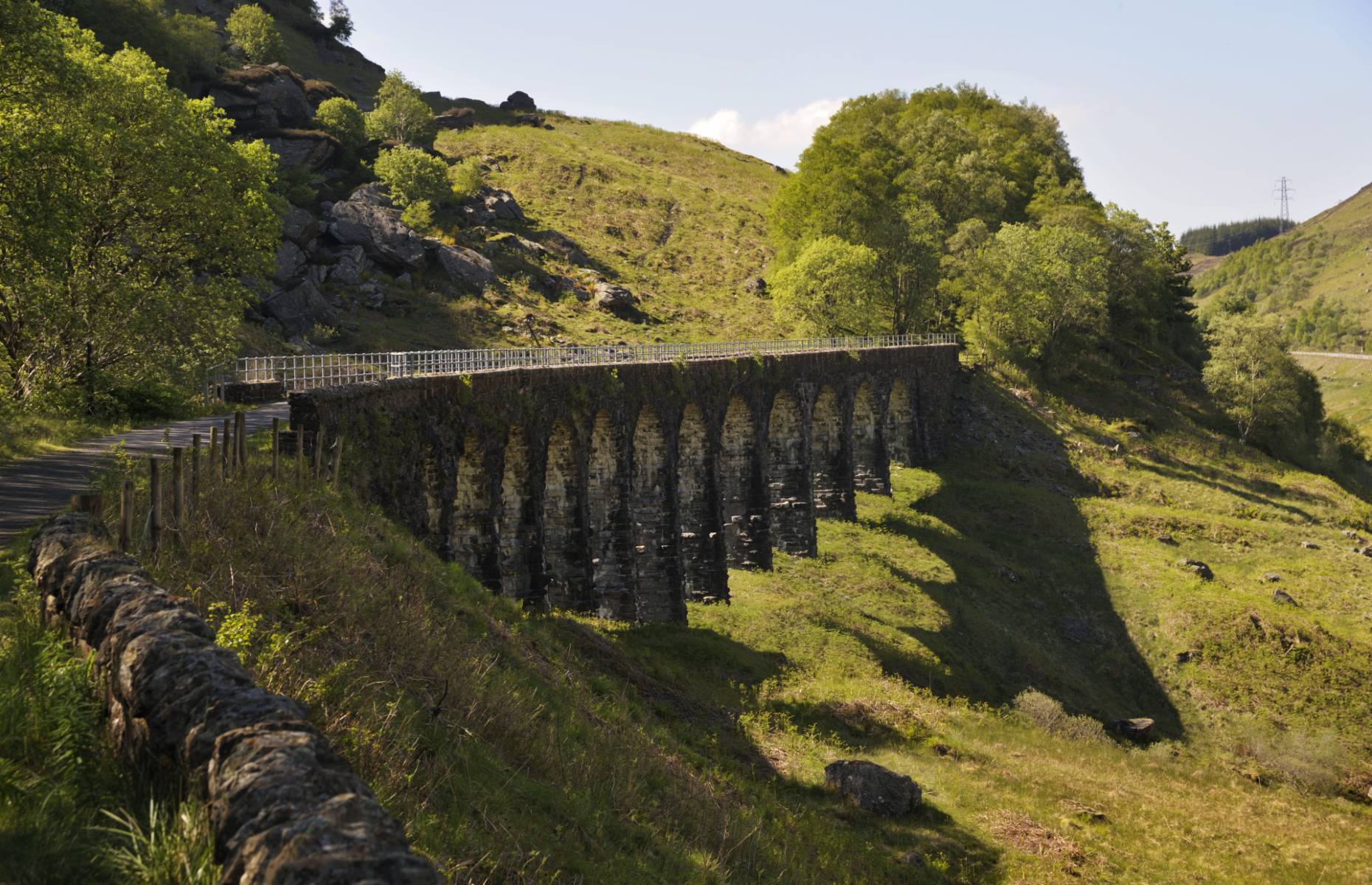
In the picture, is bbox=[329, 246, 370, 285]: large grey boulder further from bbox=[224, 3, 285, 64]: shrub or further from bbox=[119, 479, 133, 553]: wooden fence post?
bbox=[119, 479, 133, 553]: wooden fence post

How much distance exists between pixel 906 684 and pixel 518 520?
14.5 meters

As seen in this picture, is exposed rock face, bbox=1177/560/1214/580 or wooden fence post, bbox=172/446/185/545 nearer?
wooden fence post, bbox=172/446/185/545

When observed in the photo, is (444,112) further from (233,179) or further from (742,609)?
(742,609)

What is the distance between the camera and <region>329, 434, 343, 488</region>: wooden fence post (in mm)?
19516

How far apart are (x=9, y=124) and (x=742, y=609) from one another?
1051 inches

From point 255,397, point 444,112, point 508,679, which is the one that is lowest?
point 508,679

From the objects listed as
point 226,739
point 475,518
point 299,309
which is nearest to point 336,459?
point 475,518

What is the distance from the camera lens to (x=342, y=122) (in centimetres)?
8831

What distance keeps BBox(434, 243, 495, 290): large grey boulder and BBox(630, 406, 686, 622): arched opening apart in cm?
4112

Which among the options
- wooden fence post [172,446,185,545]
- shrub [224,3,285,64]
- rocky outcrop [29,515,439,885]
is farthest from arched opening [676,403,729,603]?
shrub [224,3,285,64]

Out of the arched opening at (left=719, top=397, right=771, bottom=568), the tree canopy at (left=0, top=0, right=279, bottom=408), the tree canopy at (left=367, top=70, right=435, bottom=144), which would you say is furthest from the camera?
the tree canopy at (left=367, top=70, right=435, bottom=144)

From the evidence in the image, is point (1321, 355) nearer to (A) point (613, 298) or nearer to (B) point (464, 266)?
(A) point (613, 298)

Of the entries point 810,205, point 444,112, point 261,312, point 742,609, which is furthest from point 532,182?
point 742,609

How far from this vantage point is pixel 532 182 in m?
104
